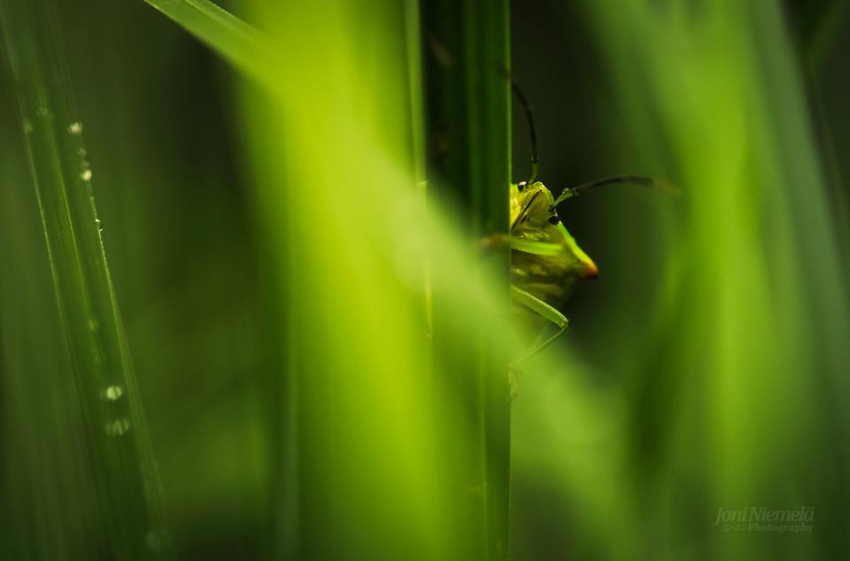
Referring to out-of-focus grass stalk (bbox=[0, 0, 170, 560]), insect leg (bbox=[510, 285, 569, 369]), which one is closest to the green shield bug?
insect leg (bbox=[510, 285, 569, 369])

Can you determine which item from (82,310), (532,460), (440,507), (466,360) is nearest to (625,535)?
(532,460)

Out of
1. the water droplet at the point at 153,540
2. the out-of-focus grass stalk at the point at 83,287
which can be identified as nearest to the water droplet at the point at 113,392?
the out-of-focus grass stalk at the point at 83,287

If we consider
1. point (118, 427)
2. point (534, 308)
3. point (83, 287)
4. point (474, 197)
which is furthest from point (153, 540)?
point (534, 308)

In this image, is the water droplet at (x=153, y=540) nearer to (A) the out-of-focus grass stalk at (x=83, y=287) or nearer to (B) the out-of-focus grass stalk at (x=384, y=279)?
(A) the out-of-focus grass stalk at (x=83, y=287)

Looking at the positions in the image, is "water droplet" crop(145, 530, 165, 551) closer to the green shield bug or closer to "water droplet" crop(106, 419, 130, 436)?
"water droplet" crop(106, 419, 130, 436)

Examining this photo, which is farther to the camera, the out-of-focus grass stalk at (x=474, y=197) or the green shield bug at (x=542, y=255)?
the green shield bug at (x=542, y=255)

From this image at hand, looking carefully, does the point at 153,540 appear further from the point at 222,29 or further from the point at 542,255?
the point at 542,255
